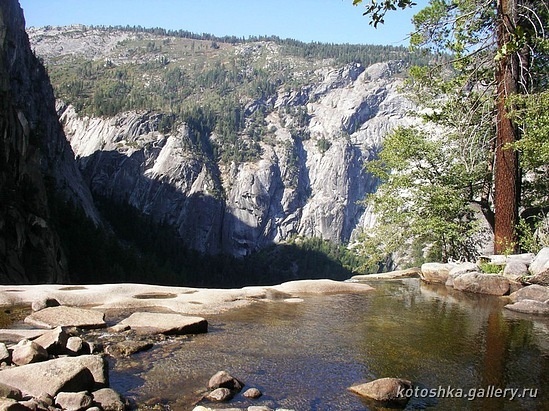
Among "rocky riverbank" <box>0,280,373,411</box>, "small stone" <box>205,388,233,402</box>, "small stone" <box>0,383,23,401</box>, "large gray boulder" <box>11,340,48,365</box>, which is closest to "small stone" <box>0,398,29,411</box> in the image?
"rocky riverbank" <box>0,280,373,411</box>

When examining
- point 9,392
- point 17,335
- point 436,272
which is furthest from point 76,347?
point 436,272

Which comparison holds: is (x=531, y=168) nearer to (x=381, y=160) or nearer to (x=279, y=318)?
(x=381, y=160)

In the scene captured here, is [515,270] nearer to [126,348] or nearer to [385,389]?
[385,389]

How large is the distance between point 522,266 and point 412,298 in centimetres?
349

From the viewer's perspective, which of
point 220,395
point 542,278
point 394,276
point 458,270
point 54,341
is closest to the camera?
point 220,395

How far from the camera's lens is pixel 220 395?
6586 mm

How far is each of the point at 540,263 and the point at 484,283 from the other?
1716 millimetres

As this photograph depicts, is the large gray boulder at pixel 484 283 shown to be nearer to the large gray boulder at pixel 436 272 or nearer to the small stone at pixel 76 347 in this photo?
the large gray boulder at pixel 436 272

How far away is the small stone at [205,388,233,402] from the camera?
6547mm

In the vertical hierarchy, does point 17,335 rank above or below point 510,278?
below

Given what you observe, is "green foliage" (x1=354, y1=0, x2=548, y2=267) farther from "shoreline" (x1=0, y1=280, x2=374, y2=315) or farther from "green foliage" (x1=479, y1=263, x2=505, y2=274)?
"shoreline" (x1=0, y1=280, x2=374, y2=315)

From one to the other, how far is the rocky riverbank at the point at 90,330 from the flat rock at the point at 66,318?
0.02 metres

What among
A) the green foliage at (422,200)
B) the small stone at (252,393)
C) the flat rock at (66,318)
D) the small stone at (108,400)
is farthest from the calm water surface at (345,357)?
the green foliage at (422,200)

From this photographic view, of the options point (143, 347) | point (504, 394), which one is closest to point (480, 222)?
point (504, 394)
